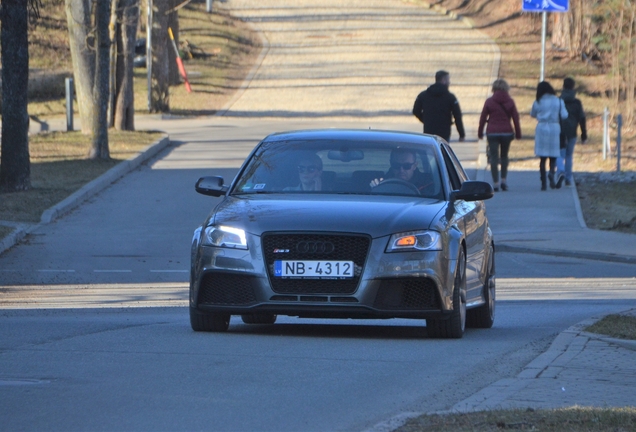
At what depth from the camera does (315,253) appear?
28.7ft

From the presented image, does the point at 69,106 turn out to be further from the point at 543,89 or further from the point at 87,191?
the point at 543,89

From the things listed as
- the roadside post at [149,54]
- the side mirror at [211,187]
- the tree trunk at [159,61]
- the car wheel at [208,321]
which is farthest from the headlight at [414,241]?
the tree trunk at [159,61]

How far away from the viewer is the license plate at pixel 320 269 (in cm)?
873

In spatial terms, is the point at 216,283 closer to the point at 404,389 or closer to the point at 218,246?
the point at 218,246

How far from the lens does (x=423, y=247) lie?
29.0 ft

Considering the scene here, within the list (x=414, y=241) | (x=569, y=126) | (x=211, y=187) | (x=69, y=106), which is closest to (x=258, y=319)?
(x=211, y=187)

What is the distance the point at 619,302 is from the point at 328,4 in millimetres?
52341

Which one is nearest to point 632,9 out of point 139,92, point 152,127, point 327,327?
point 152,127

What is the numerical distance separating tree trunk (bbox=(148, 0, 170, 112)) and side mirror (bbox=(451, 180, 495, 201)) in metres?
27.5

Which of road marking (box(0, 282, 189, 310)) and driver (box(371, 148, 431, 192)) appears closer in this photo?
driver (box(371, 148, 431, 192))

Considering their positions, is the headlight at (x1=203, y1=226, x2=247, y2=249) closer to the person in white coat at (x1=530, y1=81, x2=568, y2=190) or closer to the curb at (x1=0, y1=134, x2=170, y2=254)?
the curb at (x1=0, y1=134, x2=170, y2=254)

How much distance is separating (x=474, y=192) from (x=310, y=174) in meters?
1.26

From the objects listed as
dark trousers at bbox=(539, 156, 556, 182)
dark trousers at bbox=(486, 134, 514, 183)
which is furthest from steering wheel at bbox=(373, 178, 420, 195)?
dark trousers at bbox=(539, 156, 556, 182)

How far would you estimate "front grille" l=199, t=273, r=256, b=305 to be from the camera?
29.2ft
